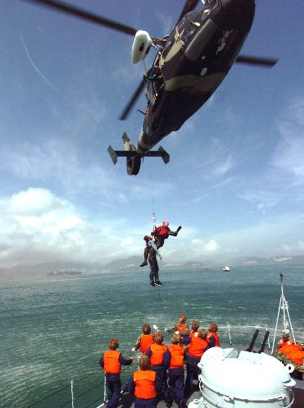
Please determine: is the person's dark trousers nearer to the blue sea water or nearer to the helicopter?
the blue sea water

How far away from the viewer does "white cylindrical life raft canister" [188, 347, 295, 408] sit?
4.66m

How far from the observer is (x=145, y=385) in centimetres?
540

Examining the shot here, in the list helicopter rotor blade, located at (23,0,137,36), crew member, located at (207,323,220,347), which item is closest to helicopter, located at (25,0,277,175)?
helicopter rotor blade, located at (23,0,137,36)

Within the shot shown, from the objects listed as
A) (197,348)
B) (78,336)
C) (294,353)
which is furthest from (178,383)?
(78,336)

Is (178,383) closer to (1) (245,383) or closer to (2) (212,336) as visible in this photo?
(2) (212,336)

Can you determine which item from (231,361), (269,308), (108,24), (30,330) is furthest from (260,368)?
(269,308)

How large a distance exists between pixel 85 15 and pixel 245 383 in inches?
402

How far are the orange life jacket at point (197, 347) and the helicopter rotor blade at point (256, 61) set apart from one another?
33.5 feet

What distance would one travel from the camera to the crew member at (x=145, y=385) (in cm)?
540

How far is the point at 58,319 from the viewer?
46438 millimetres

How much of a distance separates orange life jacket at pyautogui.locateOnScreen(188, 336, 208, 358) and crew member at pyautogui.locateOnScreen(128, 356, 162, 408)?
1.98 m

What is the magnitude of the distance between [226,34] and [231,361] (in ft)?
27.9

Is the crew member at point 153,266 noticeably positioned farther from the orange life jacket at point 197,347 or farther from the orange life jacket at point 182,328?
the orange life jacket at point 197,347

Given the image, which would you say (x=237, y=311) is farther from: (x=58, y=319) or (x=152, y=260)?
(x=152, y=260)
